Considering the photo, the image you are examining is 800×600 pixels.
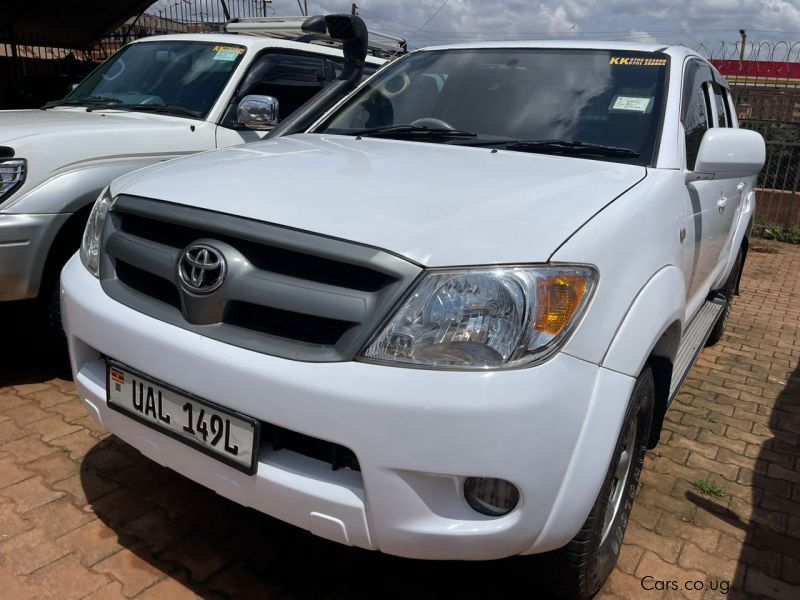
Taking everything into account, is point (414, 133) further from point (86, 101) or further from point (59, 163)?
point (86, 101)

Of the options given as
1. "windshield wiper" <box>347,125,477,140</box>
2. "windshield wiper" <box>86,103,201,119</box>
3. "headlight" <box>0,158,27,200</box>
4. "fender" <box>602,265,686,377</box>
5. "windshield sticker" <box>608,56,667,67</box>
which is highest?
"windshield sticker" <box>608,56,667,67</box>

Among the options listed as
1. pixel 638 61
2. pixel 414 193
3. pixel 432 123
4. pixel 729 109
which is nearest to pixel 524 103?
pixel 432 123

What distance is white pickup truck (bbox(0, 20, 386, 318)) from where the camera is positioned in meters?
3.19

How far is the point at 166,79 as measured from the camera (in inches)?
177

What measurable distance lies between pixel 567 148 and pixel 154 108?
2.78 metres

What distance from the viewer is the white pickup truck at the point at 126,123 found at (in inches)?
126

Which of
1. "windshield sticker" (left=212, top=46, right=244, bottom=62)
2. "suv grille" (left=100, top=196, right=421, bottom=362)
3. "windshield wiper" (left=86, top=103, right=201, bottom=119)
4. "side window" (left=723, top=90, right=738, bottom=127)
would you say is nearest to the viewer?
"suv grille" (left=100, top=196, right=421, bottom=362)

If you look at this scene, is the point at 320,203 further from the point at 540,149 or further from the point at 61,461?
the point at 61,461

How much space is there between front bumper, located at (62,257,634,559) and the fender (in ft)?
0.18

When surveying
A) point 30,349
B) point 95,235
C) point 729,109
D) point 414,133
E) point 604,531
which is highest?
point 729,109

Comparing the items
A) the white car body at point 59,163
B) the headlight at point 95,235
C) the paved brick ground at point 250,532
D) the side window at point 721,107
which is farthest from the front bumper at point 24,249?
the side window at point 721,107

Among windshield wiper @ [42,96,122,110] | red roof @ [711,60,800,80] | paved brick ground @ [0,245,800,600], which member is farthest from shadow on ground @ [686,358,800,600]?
A: red roof @ [711,60,800,80]

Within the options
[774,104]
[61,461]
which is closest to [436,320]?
[61,461]

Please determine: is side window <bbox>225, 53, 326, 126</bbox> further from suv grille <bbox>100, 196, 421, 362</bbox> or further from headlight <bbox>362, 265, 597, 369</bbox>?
Result: headlight <bbox>362, 265, 597, 369</bbox>
